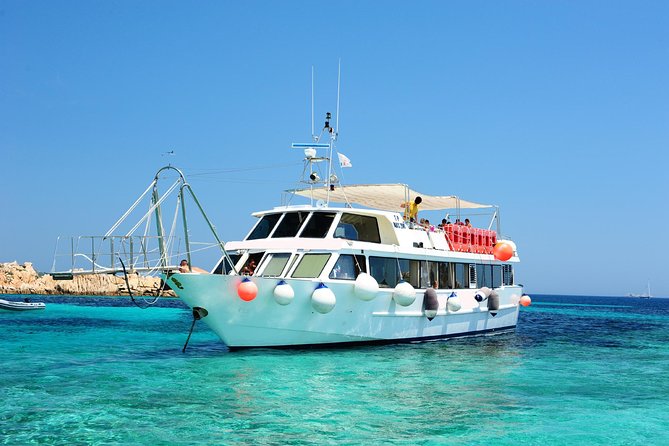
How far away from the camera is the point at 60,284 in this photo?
72.8 m

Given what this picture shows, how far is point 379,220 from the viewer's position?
18375 millimetres

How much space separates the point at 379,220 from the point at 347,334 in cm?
389

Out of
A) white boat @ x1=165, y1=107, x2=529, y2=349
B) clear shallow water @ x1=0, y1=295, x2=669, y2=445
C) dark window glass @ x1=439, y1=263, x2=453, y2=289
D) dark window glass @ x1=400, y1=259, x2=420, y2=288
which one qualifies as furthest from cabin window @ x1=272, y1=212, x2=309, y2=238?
dark window glass @ x1=439, y1=263, x2=453, y2=289

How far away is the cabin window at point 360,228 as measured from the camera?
17.7 m

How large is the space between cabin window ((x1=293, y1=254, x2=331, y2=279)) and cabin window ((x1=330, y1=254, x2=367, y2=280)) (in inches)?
13.2

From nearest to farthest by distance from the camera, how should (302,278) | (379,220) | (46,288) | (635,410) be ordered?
(635,410)
(302,278)
(379,220)
(46,288)

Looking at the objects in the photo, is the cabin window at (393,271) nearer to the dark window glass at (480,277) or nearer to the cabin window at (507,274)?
the dark window glass at (480,277)

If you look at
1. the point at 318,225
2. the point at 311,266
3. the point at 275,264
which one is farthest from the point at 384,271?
the point at 275,264

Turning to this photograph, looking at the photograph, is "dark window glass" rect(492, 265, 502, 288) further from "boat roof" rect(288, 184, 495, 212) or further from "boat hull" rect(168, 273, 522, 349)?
"boat hull" rect(168, 273, 522, 349)

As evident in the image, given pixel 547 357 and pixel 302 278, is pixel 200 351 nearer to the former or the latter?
pixel 302 278

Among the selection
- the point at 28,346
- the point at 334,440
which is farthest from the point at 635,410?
the point at 28,346

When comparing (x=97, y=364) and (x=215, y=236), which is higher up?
(x=215, y=236)

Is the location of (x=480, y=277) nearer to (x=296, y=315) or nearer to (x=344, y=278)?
(x=344, y=278)

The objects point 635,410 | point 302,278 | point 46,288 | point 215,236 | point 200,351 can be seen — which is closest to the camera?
point 635,410
